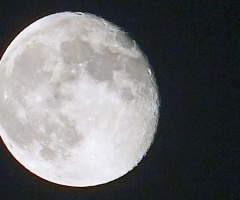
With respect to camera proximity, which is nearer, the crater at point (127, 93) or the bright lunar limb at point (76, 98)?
the bright lunar limb at point (76, 98)

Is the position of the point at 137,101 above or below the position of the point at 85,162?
above

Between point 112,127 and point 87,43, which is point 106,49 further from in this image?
point 112,127

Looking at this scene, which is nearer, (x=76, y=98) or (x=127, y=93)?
(x=76, y=98)

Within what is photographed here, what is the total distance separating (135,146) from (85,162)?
1.79 ft

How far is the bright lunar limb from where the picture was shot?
8555 mm

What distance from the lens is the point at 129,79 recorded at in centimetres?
870

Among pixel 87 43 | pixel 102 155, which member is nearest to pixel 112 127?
pixel 102 155

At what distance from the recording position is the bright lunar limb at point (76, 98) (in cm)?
855

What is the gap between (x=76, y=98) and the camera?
8.52m

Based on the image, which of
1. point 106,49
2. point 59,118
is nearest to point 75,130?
point 59,118

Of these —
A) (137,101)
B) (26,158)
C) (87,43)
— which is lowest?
(26,158)

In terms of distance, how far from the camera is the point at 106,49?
873cm

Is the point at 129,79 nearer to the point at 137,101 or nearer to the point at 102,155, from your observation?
the point at 137,101

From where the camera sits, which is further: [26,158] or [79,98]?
[26,158]
